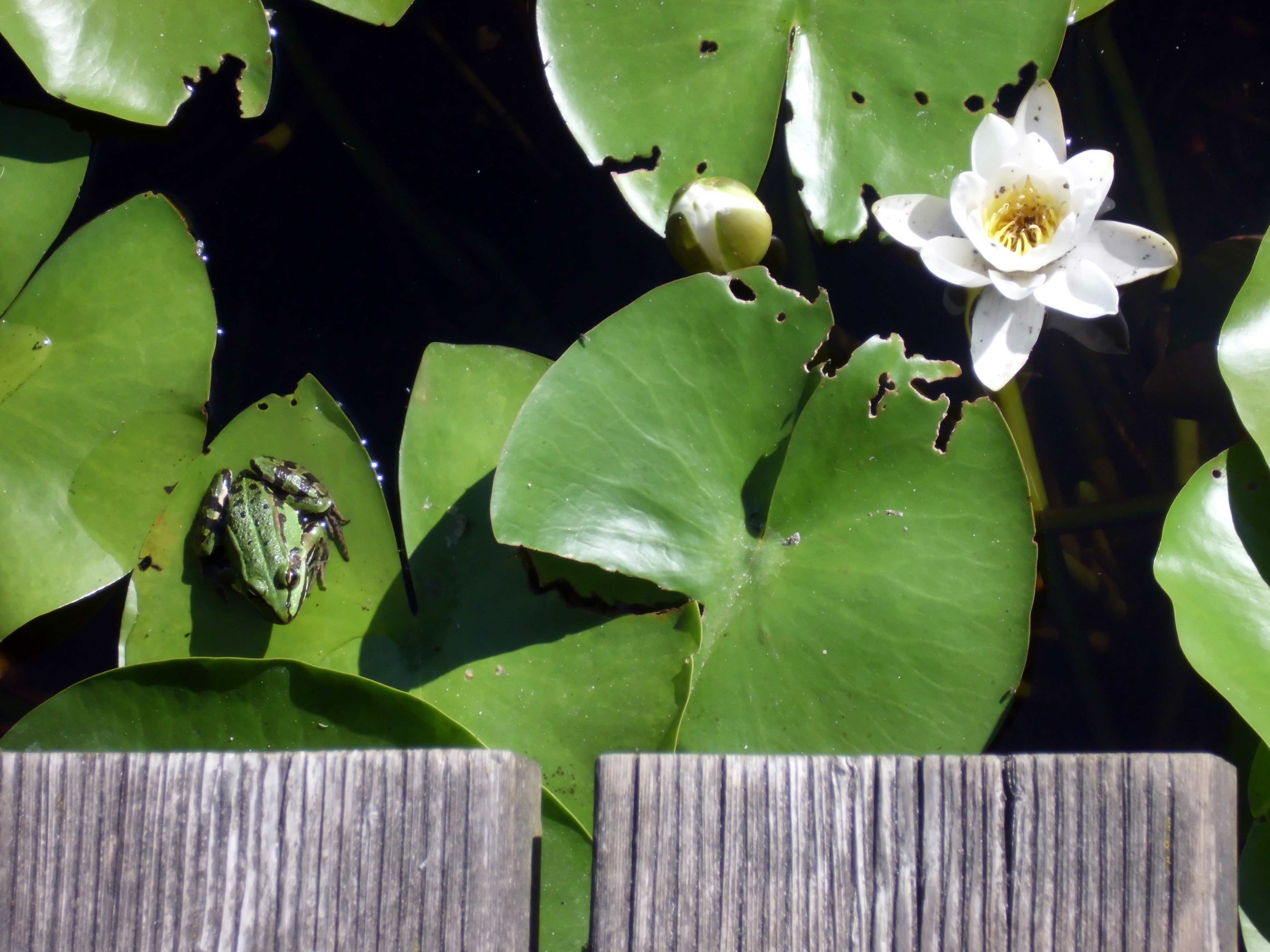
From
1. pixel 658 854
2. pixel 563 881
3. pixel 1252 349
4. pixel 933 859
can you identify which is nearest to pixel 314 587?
pixel 563 881

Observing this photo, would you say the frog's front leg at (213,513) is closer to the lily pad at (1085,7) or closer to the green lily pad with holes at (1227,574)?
the green lily pad with holes at (1227,574)

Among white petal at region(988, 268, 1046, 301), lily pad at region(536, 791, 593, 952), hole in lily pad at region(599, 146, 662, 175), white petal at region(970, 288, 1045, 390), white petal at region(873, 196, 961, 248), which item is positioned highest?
hole in lily pad at region(599, 146, 662, 175)

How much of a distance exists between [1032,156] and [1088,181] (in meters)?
0.13

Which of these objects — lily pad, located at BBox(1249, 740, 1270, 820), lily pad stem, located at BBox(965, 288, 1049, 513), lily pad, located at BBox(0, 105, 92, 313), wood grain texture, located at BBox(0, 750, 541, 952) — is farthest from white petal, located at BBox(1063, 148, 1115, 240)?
lily pad, located at BBox(0, 105, 92, 313)

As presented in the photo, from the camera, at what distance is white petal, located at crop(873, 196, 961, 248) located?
1.84 meters

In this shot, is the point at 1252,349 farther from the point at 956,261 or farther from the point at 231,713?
the point at 231,713

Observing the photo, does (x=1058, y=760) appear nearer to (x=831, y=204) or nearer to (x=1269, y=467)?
(x=1269, y=467)

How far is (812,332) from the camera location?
1.67 metres

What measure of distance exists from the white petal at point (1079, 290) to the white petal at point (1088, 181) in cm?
9

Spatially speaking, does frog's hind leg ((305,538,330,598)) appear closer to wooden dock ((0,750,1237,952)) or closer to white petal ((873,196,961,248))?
wooden dock ((0,750,1237,952))

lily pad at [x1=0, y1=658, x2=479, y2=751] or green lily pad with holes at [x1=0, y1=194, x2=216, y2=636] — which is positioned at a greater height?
green lily pad with holes at [x1=0, y1=194, x2=216, y2=636]

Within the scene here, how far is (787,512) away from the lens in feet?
5.65

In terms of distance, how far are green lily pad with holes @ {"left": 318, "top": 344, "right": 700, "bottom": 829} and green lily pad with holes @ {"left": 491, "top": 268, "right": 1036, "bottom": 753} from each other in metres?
0.12

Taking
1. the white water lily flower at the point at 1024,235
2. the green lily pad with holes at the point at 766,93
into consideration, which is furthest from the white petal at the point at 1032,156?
the green lily pad with holes at the point at 766,93
